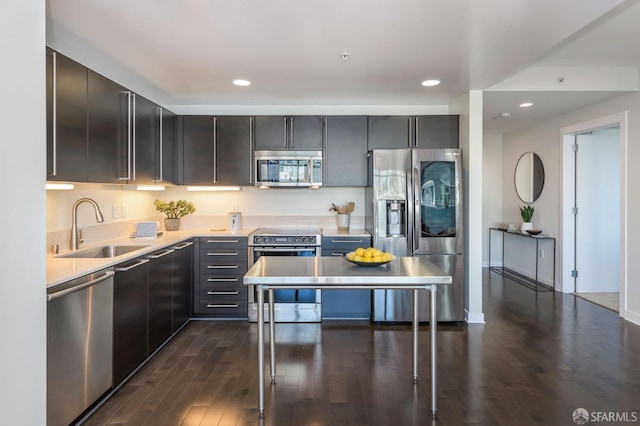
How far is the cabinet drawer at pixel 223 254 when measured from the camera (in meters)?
4.01

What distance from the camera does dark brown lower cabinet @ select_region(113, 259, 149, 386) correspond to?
8.09 feet

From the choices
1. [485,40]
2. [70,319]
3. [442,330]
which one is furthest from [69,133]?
[442,330]

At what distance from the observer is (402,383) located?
263cm

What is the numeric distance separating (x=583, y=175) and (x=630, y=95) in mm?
1344

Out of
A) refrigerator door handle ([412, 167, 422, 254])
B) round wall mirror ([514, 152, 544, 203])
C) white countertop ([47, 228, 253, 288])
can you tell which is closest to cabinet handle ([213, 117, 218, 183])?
white countertop ([47, 228, 253, 288])

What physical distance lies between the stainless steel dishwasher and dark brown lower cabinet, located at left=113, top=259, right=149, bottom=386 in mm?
76

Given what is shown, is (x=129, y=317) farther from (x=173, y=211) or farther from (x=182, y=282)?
(x=173, y=211)

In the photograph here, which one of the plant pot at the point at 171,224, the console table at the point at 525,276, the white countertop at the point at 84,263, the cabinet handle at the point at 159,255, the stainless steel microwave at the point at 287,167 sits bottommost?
the console table at the point at 525,276

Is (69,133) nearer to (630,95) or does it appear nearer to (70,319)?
(70,319)

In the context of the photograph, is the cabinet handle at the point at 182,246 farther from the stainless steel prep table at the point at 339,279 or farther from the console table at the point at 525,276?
the console table at the point at 525,276

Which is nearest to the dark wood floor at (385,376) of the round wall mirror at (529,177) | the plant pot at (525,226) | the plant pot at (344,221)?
the plant pot at (344,221)

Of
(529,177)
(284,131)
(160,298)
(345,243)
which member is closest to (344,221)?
(345,243)

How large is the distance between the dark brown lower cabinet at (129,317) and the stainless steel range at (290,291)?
4.28 ft

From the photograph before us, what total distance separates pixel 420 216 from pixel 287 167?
5.13 ft
